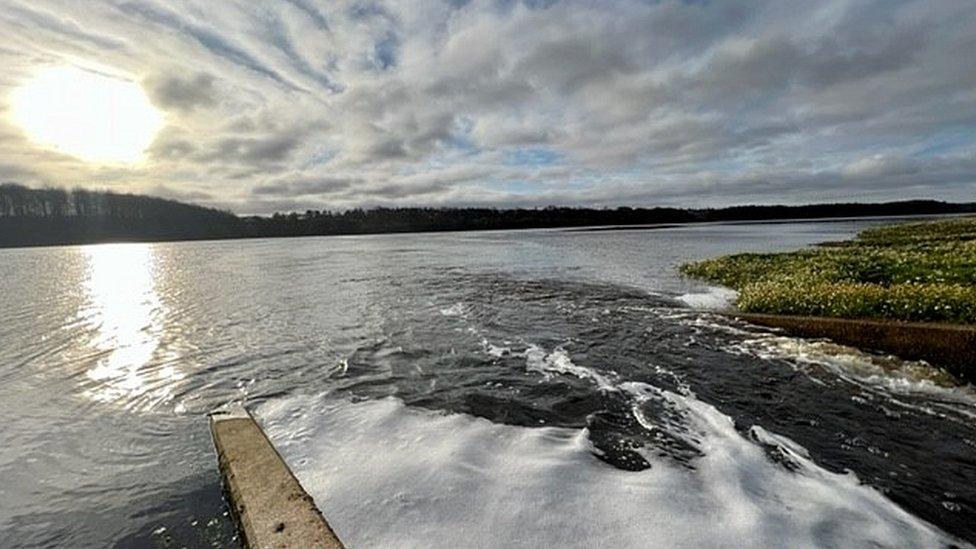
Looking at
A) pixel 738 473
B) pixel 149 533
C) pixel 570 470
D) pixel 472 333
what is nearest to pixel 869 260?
pixel 472 333

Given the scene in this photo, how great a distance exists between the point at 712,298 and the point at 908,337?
9.27 metres

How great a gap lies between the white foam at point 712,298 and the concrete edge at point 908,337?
490 cm

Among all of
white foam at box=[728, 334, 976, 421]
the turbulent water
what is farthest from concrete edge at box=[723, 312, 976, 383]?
the turbulent water

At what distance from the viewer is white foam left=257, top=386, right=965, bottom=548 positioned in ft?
16.8

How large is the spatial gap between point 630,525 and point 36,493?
7.39 m

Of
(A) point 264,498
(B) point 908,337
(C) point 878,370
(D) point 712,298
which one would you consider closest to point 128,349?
(A) point 264,498

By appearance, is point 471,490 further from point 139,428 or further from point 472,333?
point 472,333

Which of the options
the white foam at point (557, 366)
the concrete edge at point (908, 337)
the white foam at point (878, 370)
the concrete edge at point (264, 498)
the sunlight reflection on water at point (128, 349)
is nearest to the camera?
the concrete edge at point (264, 498)

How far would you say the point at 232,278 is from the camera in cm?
3572

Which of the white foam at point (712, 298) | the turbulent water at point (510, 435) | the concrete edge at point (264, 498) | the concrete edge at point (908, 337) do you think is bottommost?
the white foam at point (712, 298)

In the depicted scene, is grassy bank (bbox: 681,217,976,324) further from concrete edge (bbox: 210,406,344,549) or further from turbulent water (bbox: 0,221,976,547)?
concrete edge (bbox: 210,406,344,549)

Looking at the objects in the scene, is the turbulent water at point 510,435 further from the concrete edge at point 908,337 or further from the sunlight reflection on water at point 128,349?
the concrete edge at point 908,337

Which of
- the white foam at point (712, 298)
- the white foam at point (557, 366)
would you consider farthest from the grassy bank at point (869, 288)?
the white foam at point (557, 366)

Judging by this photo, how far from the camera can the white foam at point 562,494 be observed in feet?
16.8
